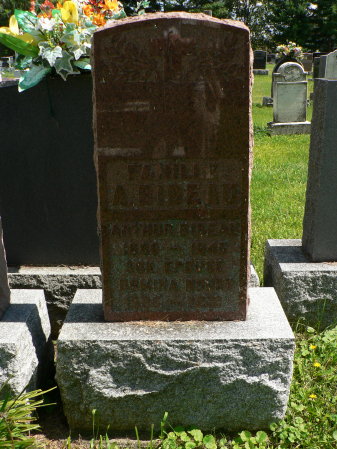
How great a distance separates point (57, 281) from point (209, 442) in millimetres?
1443

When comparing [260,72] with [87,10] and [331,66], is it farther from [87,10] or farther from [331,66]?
[87,10]

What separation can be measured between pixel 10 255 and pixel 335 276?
2181 millimetres

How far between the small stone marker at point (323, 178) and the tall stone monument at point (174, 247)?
0.91 m

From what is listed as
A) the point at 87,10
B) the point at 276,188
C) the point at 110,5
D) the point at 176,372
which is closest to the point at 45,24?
the point at 87,10

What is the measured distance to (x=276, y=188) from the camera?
6711 millimetres

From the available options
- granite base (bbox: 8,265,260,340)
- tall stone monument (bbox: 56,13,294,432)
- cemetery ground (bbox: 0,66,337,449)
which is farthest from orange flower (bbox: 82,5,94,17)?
cemetery ground (bbox: 0,66,337,449)

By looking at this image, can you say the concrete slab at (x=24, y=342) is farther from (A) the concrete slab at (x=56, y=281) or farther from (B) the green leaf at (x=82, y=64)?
(B) the green leaf at (x=82, y=64)

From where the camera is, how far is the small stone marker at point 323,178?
3.06 meters

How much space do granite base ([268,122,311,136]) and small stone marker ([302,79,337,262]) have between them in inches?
297

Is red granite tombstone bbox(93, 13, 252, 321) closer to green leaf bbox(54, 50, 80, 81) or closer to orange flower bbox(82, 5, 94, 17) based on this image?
green leaf bbox(54, 50, 80, 81)

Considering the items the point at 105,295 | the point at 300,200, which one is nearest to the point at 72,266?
the point at 105,295

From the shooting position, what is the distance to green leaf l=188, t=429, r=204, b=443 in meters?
2.40

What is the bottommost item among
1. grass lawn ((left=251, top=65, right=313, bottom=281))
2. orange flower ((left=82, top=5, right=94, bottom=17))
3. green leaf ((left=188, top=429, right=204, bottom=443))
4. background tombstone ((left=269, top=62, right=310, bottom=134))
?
green leaf ((left=188, top=429, right=204, bottom=443))

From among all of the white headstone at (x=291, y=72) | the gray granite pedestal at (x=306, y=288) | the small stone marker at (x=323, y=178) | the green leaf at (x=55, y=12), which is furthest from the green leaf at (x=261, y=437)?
the white headstone at (x=291, y=72)
